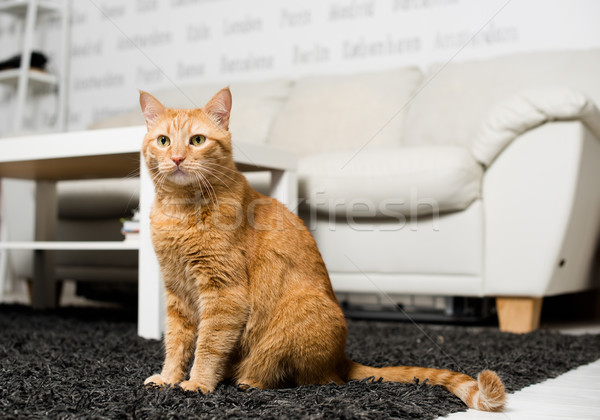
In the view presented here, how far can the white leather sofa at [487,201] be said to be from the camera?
1.97m

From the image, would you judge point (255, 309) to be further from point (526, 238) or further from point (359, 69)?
point (359, 69)

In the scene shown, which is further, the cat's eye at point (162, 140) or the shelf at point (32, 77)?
the shelf at point (32, 77)

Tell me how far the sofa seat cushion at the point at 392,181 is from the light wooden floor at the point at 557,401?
0.78 metres

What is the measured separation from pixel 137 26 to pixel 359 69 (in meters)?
1.67

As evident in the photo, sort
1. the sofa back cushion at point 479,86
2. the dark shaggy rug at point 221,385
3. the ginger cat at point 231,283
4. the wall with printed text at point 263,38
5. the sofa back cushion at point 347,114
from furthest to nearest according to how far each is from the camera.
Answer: the wall with printed text at point 263,38, the sofa back cushion at point 347,114, the sofa back cushion at point 479,86, the ginger cat at point 231,283, the dark shaggy rug at point 221,385

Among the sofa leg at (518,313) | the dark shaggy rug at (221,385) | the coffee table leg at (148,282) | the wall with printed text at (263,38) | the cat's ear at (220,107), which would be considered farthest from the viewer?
the wall with printed text at (263,38)

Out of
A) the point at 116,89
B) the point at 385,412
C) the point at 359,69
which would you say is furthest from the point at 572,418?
the point at 116,89

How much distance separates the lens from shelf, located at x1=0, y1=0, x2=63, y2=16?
3.98 meters

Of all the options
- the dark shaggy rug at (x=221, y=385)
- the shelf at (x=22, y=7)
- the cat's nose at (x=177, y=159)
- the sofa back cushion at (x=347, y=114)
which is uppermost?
the shelf at (x=22, y=7)

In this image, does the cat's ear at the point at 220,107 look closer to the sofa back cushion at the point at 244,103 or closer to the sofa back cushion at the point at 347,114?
the sofa back cushion at the point at 347,114

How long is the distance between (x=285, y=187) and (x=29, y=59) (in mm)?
2737

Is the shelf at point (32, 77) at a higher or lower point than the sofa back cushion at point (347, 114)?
higher

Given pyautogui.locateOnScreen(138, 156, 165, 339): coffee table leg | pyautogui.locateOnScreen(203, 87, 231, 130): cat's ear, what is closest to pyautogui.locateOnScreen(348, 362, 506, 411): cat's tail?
pyautogui.locateOnScreen(203, 87, 231, 130): cat's ear

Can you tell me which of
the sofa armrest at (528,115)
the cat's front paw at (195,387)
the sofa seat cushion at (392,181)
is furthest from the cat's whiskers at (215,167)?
the sofa armrest at (528,115)
